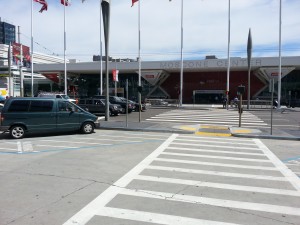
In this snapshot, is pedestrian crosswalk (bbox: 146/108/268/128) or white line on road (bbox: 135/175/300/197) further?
pedestrian crosswalk (bbox: 146/108/268/128)

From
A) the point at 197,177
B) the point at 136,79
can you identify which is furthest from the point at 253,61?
the point at 197,177

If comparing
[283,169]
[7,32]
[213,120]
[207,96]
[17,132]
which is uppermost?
[7,32]

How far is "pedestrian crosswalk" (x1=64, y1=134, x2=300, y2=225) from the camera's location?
5.13 meters

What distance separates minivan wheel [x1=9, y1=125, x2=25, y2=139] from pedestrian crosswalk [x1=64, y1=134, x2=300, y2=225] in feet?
23.6

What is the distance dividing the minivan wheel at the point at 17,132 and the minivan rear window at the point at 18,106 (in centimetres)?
78

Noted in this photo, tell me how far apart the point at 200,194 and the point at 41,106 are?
34.9ft

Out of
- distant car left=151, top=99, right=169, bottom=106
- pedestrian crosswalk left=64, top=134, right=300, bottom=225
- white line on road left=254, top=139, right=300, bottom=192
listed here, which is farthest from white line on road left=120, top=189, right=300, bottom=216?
distant car left=151, top=99, right=169, bottom=106

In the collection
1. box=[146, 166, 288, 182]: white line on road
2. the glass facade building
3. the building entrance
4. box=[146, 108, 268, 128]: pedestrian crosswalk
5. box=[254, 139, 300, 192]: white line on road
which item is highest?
the glass facade building

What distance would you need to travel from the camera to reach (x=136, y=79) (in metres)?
66.7

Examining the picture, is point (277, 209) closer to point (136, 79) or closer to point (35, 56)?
point (136, 79)

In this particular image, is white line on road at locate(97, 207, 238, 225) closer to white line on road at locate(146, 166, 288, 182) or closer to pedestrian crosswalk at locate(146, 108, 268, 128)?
white line on road at locate(146, 166, 288, 182)

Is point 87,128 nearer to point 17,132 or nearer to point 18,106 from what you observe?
point 17,132

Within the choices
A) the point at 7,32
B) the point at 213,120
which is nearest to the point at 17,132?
the point at 213,120

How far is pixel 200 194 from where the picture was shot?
6.37 metres
